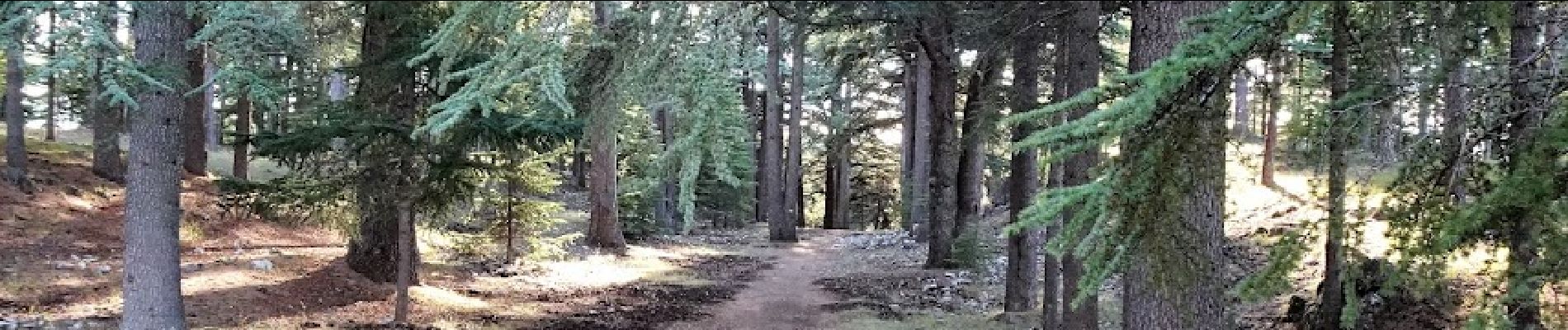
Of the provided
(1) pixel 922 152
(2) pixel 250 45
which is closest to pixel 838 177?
(1) pixel 922 152

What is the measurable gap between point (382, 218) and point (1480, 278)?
451 inches

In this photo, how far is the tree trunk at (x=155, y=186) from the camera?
23.4 ft

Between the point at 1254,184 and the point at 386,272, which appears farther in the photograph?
the point at 1254,184

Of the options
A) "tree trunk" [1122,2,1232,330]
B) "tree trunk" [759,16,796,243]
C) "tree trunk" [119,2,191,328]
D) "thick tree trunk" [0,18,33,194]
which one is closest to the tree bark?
"tree trunk" [759,16,796,243]

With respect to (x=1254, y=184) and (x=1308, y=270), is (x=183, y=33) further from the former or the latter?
(x=1254, y=184)

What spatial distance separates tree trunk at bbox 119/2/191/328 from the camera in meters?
7.12

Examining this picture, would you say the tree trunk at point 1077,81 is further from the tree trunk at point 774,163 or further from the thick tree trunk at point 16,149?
the tree trunk at point 774,163

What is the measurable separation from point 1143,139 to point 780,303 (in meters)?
9.73

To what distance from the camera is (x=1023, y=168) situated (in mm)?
9891

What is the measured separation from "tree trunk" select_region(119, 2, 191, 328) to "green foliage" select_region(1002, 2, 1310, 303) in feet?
20.1

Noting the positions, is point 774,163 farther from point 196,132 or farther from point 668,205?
point 196,132

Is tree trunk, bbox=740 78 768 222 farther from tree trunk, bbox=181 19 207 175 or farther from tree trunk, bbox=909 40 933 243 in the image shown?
tree trunk, bbox=181 19 207 175

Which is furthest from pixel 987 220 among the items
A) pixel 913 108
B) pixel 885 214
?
pixel 885 214

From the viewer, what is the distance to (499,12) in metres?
4.14
